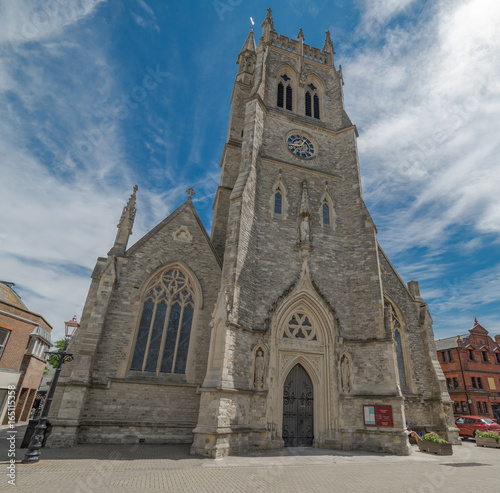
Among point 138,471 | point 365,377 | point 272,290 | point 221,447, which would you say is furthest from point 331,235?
point 138,471

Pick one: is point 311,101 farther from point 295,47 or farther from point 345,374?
point 345,374

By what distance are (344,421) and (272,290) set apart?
623 centimetres

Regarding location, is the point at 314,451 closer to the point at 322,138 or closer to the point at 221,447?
the point at 221,447

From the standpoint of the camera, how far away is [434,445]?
41.7 ft

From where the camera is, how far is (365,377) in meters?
13.6

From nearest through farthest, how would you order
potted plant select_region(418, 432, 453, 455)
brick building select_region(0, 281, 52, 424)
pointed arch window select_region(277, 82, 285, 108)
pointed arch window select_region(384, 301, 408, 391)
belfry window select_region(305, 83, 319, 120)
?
potted plant select_region(418, 432, 453, 455)
pointed arch window select_region(384, 301, 408, 391)
brick building select_region(0, 281, 52, 424)
pointed arch window select_region(277, 82, 285, 108)
belfry window select_region(305, 83, 319, 120)

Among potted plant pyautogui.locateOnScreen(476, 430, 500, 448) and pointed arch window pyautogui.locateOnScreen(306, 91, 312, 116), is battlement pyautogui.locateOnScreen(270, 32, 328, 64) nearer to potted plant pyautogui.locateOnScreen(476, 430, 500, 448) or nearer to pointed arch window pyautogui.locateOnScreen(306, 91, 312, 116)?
pointed arch window pyautogui.locateOnScreen(306, 91, 312, 116)

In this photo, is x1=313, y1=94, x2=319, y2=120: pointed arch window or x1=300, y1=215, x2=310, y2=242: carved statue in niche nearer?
x1=300, y1=215, x2=310, y2=242: carved statue in niche

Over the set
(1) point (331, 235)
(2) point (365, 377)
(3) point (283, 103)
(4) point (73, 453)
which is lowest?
(4) point (73, 453)

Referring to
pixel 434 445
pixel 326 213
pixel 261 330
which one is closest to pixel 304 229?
pixel 326 213

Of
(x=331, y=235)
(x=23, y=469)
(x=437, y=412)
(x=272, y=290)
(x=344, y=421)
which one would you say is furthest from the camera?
(x=331, y=235)

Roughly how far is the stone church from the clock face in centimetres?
14

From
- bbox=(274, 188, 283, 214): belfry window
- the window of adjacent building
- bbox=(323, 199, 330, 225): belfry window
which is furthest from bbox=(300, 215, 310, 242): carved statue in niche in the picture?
the window of adjacent building

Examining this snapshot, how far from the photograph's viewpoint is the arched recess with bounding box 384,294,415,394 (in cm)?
1638
